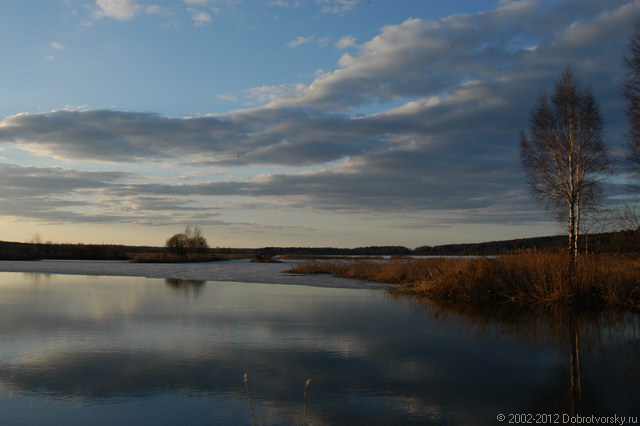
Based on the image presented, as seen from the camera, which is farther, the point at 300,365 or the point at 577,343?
the point at 577,343

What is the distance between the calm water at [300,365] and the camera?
4934mm

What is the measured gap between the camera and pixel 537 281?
46.6 feet

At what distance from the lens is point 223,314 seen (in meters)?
11.3

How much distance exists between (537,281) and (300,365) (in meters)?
9.86

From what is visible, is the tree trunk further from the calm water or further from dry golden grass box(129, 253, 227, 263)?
dry golden grass box(129, 253, 227, 263)

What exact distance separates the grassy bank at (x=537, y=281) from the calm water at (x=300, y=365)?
6.11 ft

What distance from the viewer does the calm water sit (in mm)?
4934

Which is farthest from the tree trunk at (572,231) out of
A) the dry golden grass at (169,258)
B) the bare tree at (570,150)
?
the dry golden grass at (169,258)

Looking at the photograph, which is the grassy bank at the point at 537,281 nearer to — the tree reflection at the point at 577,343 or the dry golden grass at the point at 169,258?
the tree reflection at the point at 577,343

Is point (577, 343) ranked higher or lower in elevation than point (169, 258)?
lower

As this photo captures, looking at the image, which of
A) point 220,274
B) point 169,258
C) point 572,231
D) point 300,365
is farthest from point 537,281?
point 169,258

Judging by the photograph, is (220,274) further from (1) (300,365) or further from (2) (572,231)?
(1) (300,365)

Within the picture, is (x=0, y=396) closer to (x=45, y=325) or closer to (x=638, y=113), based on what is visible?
(x=45, y=325)

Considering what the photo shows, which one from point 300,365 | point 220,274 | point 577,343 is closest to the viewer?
point 300,365
